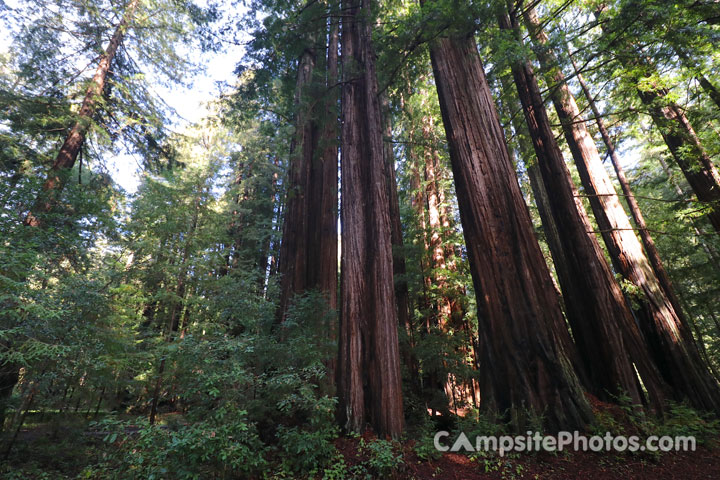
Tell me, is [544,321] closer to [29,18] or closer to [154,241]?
[154,241]

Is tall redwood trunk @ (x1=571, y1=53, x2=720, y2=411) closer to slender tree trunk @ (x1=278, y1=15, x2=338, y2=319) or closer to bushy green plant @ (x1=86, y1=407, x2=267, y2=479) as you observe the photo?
slender tree trunk @ (x1=278, y1=15, x2=338, y2=319)

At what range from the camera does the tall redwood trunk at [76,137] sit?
22.0 feet

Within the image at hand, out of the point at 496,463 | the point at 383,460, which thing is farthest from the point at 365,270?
the point at 496,463

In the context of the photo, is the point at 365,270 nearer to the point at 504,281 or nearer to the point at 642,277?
the point at 504,281

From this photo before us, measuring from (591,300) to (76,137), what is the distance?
13.9m

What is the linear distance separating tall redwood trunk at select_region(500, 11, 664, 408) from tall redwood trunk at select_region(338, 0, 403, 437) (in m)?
3.55

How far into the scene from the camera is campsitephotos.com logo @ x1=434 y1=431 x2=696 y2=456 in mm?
3365

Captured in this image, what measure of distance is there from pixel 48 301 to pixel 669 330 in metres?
11.2

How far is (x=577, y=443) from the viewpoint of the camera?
3422mm

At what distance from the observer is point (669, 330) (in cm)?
554

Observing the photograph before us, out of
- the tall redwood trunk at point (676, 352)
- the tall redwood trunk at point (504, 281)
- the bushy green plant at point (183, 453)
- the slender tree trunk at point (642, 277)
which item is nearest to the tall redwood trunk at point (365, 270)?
A: the tall redwood trunk at point (504, 281)

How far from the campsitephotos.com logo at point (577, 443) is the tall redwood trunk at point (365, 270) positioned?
1.24 metres

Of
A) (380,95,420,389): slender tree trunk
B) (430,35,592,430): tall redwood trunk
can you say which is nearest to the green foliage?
(430,35,592,430): tall redwood trunk

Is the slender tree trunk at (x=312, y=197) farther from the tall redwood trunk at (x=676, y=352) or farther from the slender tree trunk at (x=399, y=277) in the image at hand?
the tall redwood trunk at (x=676, y=352)
